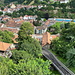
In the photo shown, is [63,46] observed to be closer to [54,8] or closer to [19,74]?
[19,74]

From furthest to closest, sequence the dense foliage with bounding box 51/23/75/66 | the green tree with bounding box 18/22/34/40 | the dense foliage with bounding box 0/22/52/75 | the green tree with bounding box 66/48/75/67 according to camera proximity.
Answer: the green tree with bounding box 18/22/34/40 → the dense foliage with bounding box 51/23/75/66 → the green tree with bounding box 66/48/75/67 → the dense foliage with bounding box 0/22/52/75

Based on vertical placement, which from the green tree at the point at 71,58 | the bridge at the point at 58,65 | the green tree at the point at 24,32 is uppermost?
the green tree at the point at 24,32

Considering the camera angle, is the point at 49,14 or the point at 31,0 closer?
the point at 49,14

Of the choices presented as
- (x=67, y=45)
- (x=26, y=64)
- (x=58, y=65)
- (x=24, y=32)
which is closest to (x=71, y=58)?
(x=58, y=65)

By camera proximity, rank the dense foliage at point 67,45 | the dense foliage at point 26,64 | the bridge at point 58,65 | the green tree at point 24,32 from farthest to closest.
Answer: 1. the green tree at point 24,32
2. the dense foliage at point 67,45
3. the bridge at point 58,65
4. the dense foliage at point 26,64

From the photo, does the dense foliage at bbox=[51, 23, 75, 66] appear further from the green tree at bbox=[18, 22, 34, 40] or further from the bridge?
the green tree at bbox=[18, 22, 34, 40]

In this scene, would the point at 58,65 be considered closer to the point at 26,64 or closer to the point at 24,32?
the point at 26,64

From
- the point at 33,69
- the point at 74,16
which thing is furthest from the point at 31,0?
the point at 33,69

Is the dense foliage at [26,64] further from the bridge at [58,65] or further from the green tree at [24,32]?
the bridge at [58,65]

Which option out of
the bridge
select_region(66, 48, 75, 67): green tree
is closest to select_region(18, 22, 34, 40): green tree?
the bridge

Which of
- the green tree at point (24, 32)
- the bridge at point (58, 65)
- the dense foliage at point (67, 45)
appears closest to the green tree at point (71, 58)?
the dense foliage at point (67, 45)

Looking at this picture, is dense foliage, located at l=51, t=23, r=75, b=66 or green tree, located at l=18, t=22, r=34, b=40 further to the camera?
green tree, located at l=18, t=22, r=34, b=40
